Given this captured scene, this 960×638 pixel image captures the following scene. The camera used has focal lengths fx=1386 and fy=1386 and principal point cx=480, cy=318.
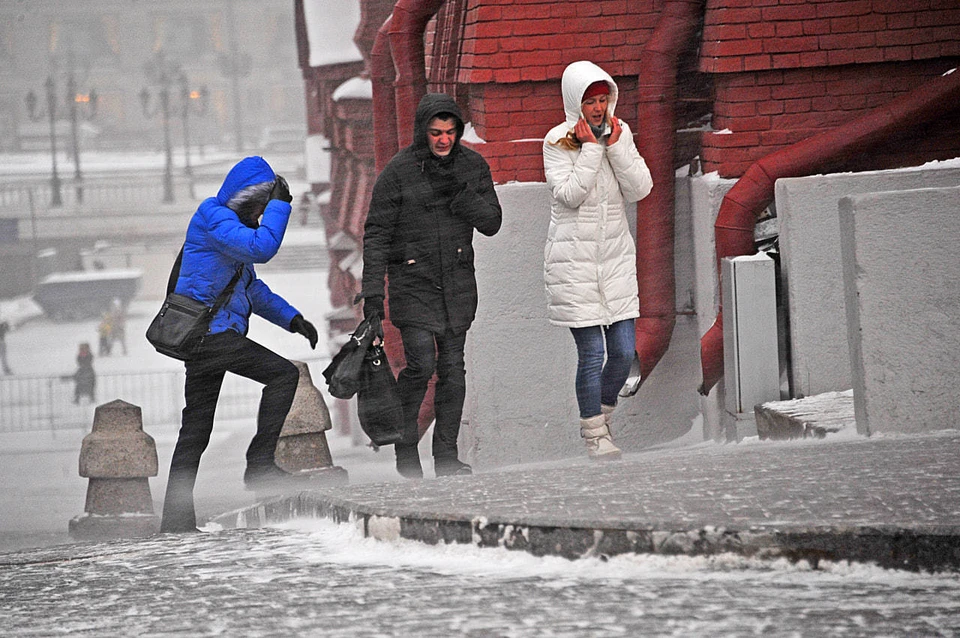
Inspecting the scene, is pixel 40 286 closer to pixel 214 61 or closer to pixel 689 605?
pixel 214 61

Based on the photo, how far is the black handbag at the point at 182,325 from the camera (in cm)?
584

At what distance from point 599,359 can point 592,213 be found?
663 mm

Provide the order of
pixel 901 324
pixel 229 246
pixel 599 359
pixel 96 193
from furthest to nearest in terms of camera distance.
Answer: pixel 96 193 < pixel 599 359 < pixel 229 246 < pixel 901 324

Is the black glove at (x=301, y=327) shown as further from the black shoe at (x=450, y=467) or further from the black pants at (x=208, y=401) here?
the black shoe at (x=450, y=467)

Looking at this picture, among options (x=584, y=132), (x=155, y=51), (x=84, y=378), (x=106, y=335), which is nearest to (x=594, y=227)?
(x=584, y=132)

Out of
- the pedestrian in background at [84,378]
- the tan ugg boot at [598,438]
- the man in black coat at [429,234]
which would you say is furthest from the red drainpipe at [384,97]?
the pedestrian in background at [84,378]

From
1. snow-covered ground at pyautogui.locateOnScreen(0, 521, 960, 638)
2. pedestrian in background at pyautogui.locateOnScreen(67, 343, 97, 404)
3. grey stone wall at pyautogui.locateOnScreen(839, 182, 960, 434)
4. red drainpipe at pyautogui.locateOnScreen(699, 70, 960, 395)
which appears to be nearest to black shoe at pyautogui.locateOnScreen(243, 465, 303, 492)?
snow-covered ground at pyautogui.locateOnScreen(0, 521, 960, 638)

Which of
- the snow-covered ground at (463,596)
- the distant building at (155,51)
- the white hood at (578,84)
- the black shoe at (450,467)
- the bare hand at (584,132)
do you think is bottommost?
the snow-covered ground at (463,596)

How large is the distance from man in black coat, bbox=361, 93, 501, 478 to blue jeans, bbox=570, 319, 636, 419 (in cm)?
54

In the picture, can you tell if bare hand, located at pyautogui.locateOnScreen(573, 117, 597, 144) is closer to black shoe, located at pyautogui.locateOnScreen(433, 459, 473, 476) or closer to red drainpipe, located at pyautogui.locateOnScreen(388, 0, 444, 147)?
black shoe, located at pyautogui.locateOnScreen(433, 459, 473, 476)

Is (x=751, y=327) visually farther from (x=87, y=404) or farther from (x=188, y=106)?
(x=188, y=106)

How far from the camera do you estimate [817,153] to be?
23.1 feet

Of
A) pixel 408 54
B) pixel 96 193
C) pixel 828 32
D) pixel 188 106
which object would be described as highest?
pixel 188 106

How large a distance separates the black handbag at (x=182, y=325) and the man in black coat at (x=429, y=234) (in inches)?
26.8
